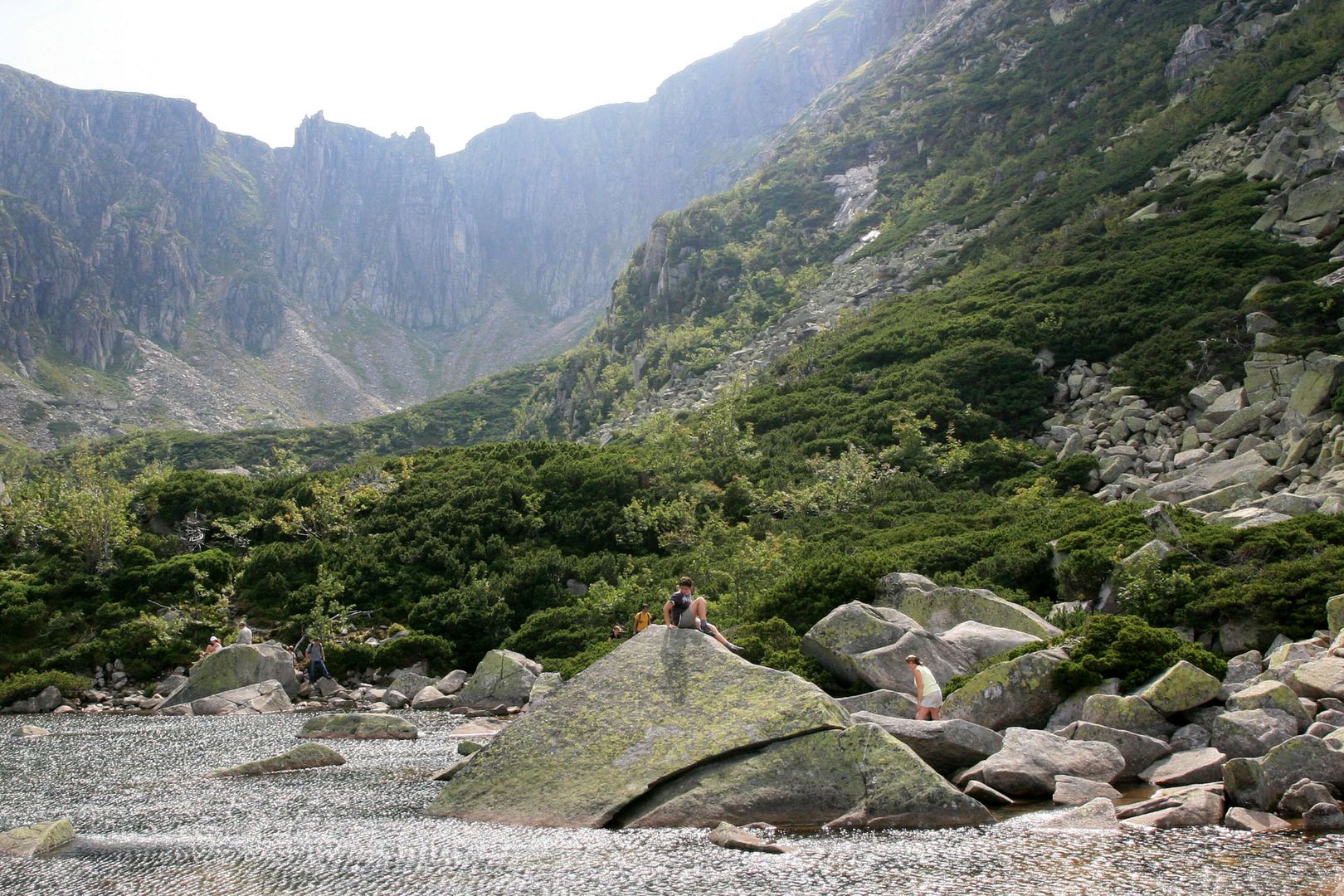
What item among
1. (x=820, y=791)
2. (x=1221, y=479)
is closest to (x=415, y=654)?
(x=820, y=791)

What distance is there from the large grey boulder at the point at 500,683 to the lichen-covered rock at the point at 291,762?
6.68m

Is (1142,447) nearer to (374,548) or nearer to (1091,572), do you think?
(1091,572)

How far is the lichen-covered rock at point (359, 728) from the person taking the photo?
56.2 ft

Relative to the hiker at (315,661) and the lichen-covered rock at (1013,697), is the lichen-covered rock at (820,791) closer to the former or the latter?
the lichen-covered rock at (1013,697)

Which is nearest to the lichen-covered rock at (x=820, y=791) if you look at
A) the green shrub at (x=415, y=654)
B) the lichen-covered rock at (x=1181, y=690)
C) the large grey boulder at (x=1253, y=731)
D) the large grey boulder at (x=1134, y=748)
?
the large grey boulder at (x=1134, y=748)

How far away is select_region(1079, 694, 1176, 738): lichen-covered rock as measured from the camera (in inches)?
458

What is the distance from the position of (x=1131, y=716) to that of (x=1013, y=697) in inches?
63.9

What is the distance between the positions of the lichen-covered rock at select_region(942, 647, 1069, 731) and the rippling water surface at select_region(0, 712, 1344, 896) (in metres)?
3.48

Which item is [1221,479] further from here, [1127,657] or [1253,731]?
[1253,731]

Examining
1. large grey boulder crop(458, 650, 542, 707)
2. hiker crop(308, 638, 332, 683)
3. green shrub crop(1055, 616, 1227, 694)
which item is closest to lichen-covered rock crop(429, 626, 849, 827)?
green shrub crop(1055, 616, 1227, 694)

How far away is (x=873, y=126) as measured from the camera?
93812 mm

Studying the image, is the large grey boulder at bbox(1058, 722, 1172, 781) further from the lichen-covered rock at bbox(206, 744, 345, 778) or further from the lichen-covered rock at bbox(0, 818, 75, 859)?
the lichen-covered rock at bbox(0, 818, 75, 859)

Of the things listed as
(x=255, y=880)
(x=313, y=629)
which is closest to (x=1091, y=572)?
(x=255, y=880)

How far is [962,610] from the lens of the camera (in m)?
17.0
